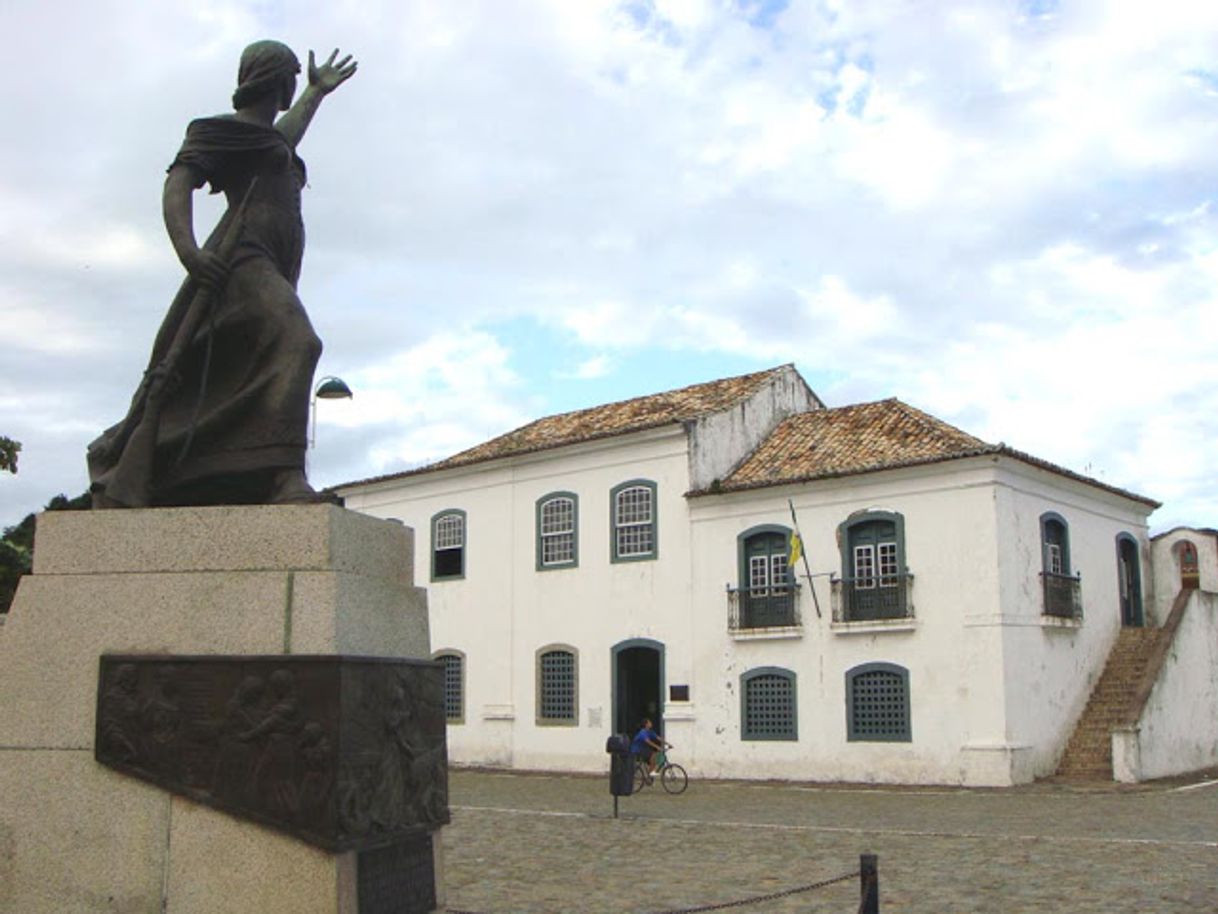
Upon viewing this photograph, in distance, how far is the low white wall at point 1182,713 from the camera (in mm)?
19688

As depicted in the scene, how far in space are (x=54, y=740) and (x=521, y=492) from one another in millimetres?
20782

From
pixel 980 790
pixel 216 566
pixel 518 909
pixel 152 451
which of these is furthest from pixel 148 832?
pixel 980 790

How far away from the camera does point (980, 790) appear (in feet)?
61.9

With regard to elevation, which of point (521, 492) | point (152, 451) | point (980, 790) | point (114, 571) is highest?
point (521, 492)

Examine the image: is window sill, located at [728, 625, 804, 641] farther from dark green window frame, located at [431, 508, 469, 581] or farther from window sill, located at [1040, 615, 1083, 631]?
dark green window frame, located at [431, 508, 469, 581]

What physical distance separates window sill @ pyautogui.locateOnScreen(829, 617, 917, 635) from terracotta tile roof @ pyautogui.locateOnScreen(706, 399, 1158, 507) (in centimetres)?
238

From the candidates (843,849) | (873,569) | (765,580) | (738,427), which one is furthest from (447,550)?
(843,849)

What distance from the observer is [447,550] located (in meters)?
26.8

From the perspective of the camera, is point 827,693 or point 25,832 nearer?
point 25,832

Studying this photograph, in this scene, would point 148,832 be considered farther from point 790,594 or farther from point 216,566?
point 790,594

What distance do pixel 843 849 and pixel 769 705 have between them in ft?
32.4

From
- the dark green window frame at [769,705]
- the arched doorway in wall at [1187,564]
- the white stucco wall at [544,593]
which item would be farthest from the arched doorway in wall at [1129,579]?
the white stucco wall at [544,593]

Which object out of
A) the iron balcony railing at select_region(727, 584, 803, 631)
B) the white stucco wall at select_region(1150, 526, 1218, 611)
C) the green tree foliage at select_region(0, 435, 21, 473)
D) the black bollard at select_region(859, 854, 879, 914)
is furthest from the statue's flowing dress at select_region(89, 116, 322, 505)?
the white stucco wall at select_region(1150, 526, 1218, 611)

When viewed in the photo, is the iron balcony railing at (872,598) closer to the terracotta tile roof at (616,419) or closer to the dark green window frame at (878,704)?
the dark green window frame at (878,704)
